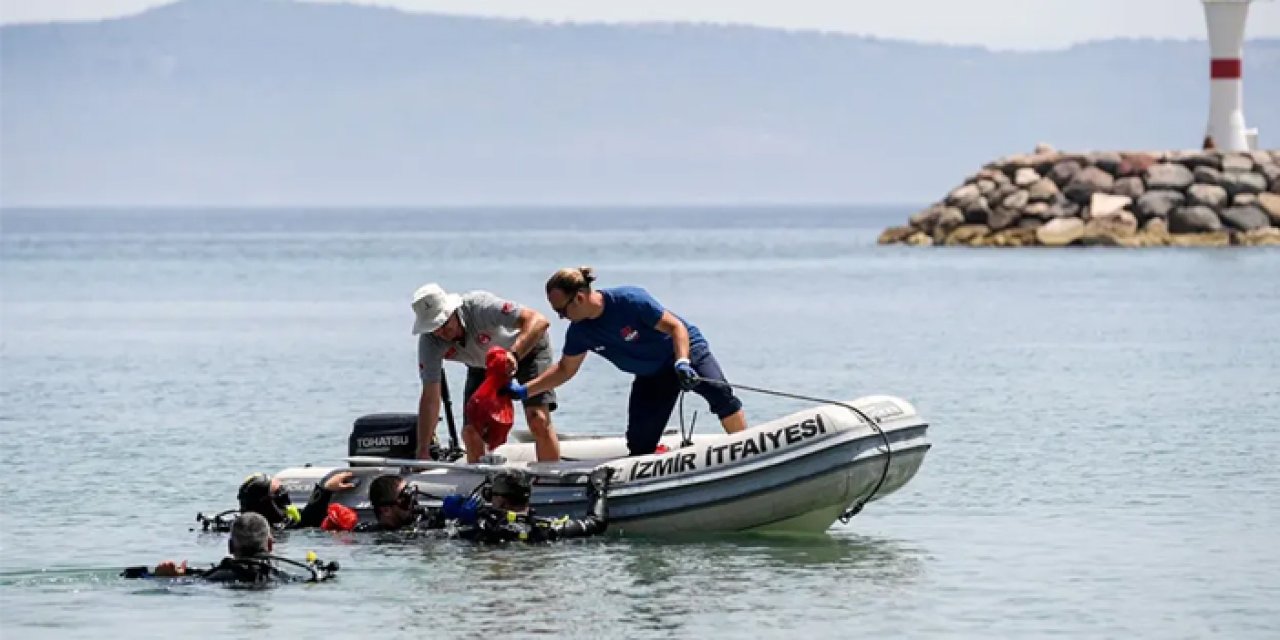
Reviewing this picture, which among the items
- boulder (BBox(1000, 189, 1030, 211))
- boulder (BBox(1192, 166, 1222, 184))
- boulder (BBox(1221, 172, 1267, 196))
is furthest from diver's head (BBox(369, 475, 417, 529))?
boulder (BBox(1000, 189, 1030, 211))

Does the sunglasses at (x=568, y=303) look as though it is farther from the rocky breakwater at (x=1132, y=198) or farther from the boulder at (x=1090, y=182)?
the boulder at (x=1090, y=182)

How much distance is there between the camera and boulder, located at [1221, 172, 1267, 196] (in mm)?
75062

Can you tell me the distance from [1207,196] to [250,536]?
63.2 metres

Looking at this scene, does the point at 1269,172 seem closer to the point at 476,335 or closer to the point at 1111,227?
the point at 1111,227

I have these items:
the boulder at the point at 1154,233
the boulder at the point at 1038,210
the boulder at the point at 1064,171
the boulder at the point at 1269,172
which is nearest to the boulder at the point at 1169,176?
the boulder at the point at 1064,171

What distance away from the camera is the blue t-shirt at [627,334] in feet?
54.1

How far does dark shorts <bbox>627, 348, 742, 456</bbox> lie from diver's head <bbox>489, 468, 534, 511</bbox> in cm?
84

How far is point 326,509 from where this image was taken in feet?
57.7

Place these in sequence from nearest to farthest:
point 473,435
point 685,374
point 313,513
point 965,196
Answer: point 685,374
point 473,435
point 313,513
point 965,196

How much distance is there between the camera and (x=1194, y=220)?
76.4m

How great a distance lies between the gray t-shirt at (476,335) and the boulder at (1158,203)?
60985 mm

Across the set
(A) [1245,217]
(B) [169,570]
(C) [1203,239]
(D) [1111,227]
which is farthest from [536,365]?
(D) [1111,227]

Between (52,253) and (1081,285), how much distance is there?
62342 mm

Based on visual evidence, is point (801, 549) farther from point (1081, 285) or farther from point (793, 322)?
point (1081, 285)
